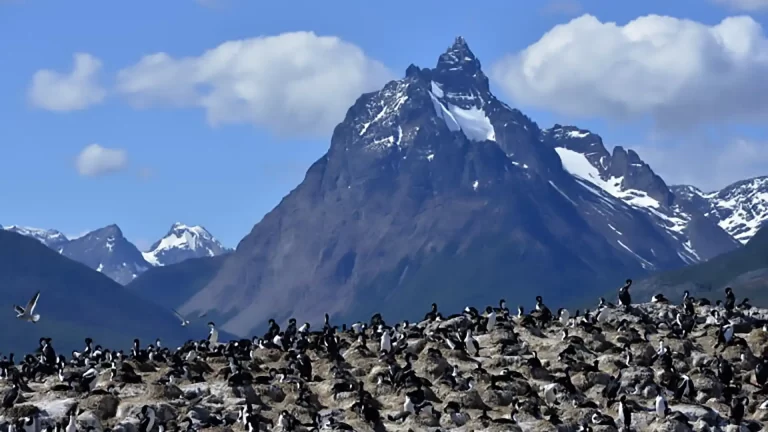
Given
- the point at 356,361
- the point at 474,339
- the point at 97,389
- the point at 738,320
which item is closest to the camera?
the point at 97,389

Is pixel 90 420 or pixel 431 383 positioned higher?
pixel 431 383

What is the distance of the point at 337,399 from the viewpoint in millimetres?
63156

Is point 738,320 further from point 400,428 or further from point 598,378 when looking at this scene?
point 400,428

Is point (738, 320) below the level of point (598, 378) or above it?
above

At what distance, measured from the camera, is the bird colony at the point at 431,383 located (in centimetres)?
5872

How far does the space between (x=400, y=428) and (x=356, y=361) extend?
1420 centimetres

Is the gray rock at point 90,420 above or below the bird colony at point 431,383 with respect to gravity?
below

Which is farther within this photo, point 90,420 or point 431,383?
point 431,383

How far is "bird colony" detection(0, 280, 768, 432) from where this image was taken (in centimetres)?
5872

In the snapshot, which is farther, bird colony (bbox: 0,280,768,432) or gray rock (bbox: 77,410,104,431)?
bird colony (bbox: 0,280,768,432)

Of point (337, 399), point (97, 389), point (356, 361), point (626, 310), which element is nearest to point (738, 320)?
point (626, 310)

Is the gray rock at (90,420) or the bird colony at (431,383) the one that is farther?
the bird colony at (431,383)

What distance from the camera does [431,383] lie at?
65812 mm

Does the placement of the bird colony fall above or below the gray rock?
above
